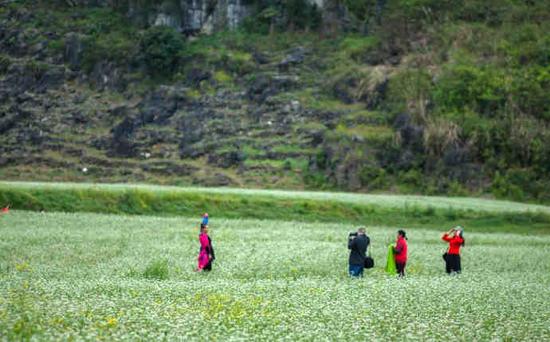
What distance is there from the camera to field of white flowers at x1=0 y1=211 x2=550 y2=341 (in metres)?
19.4

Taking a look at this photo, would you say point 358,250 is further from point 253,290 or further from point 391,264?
point 253,290

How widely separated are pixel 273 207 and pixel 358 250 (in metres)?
31.1

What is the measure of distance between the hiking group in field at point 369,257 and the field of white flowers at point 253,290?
70 centimetres

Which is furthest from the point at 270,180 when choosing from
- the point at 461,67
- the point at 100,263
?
the point at 100,263

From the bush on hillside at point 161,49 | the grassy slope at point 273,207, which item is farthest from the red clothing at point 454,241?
the bush on hillside at point 161,49

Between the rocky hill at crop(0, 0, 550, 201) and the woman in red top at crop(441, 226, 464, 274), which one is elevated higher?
the rocky hill at crop(0, 0, 550, 201)

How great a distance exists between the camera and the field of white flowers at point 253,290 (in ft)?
63.6

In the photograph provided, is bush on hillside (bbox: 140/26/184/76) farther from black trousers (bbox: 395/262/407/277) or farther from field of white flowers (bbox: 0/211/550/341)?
black trousers (bbox: 395/262/407/277)

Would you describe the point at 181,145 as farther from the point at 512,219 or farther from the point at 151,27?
the point at 512,219

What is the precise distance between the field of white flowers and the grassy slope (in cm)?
1059

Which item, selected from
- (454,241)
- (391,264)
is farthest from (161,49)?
(454,241)

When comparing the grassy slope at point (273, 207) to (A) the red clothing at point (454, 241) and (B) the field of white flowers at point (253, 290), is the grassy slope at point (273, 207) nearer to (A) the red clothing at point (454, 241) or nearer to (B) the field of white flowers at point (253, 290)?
(B) the field of white flowers at point (253, 290)

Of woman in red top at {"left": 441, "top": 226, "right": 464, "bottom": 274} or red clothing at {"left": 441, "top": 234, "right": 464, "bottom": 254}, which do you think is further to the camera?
woman in red top at {"left": 441, "top": 226, "right": 464, "bottom": 274}

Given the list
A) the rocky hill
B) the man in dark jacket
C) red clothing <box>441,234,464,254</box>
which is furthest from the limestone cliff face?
the man in dark jacket
